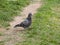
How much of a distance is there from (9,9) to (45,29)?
3.08 metres

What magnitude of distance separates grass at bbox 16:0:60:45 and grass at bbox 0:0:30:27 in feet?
3.22

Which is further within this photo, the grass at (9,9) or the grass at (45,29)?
the grass at (9,9)

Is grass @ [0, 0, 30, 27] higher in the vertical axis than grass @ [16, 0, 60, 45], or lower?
higher

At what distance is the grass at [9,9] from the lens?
32.3ft

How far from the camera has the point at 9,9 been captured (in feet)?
36.3

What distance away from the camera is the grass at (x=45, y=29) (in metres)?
7.51

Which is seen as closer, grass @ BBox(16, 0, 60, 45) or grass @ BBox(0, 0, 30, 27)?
grass @ BBox(16, 0, 60, 45)

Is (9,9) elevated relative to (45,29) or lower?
elevated

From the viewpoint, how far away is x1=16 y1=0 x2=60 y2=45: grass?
7512 mm

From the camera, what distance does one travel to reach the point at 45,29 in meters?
8.43

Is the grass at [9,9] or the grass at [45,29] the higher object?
the grass at [9,9]

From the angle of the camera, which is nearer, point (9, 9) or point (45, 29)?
point (45, 29)

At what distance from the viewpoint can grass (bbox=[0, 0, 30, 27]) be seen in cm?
984

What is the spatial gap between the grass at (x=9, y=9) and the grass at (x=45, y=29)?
3.22 feet
